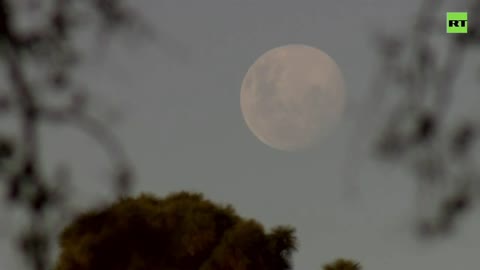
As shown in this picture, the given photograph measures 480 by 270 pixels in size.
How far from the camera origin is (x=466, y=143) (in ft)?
20.4

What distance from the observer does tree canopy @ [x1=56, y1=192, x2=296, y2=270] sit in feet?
76.6

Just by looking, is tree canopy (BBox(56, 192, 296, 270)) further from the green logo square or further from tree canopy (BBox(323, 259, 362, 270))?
the green logo square

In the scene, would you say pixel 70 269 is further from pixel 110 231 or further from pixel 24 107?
pixel 24 107

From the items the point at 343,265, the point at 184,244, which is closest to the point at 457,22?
the point at 343,265

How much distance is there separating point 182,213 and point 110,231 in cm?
224

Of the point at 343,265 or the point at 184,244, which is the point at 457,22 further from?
the point at 184,244

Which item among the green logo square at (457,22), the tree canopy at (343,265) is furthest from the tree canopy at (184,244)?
the green logo square at (457,22)

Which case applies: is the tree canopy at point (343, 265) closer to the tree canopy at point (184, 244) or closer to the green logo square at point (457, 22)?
the tree canopy at point (184, 244)

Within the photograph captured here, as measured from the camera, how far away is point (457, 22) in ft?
20.7

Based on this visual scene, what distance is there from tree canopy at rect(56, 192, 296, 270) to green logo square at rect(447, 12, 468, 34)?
16904 millimetres

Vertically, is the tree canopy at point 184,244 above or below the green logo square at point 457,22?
above

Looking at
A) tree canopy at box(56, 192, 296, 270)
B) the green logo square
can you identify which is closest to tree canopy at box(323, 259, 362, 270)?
tree canopy at box(56, 192, 296, 270)

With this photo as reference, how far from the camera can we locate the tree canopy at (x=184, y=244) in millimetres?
23344

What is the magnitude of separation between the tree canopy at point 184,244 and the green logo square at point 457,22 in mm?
16904
